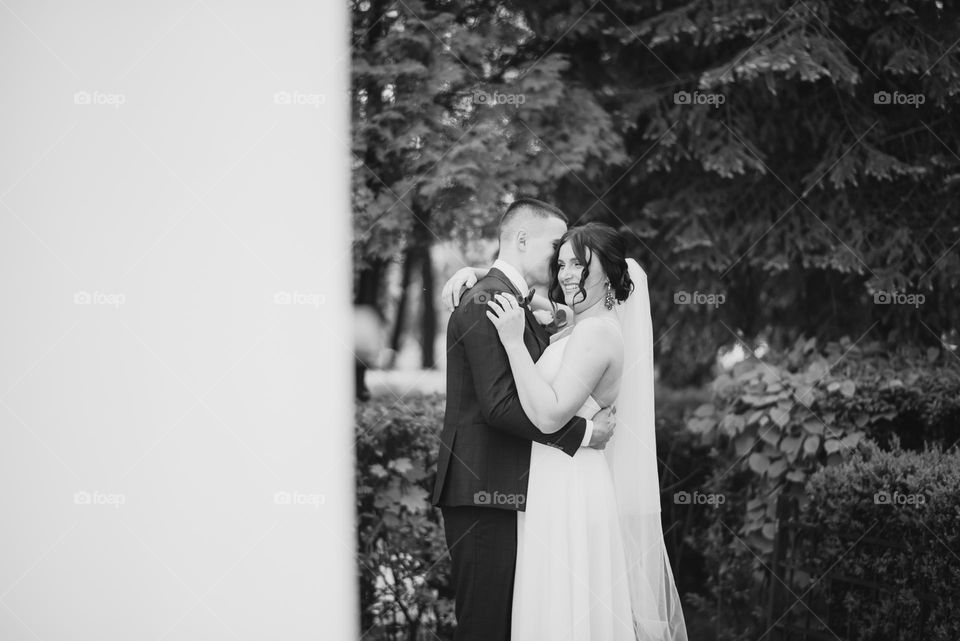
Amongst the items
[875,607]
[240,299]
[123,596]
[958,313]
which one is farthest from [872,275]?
[123,596]

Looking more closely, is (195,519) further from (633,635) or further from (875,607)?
(875,607)

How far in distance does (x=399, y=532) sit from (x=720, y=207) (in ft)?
10.7

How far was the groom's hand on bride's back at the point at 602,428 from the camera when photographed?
3.69 m

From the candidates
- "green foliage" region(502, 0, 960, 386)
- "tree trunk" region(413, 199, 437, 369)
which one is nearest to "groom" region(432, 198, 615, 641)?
"tree trunk" region(413, 199, 437, 369)

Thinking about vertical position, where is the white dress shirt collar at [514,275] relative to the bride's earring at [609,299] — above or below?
above

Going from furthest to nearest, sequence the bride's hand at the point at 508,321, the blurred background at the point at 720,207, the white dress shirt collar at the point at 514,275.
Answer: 1. the blurred background at the point at 720,207
2. the white dress shirt collar at the point at 514,275
3. the bride's hand at the point at 508,321

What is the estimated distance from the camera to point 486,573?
368 cm

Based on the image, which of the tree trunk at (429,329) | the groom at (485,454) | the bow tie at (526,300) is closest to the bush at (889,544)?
the groom at (485,454)

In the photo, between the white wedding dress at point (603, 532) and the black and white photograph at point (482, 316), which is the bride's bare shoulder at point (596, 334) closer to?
the black and white photograph at point (482, 316)

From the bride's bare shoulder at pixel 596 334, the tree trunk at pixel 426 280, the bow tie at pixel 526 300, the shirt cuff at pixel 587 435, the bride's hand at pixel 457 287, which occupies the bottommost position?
the shirt cuff at pixel 587 435

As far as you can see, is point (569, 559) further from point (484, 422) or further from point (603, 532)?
point (484, 422)

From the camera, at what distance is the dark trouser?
144 inches

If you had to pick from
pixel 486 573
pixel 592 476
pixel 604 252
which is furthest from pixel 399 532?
pixel 604 252

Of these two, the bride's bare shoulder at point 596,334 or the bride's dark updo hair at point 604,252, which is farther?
the bride's dark updo hair at point 604,252
